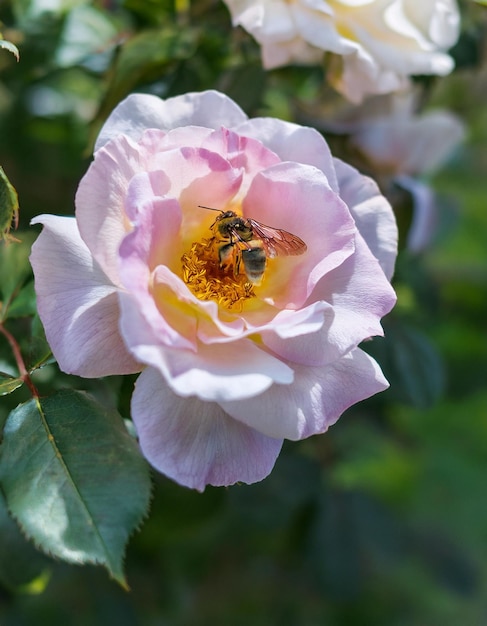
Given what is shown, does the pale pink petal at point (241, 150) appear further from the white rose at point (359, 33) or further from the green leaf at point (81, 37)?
the green leaf at point (81, 37)

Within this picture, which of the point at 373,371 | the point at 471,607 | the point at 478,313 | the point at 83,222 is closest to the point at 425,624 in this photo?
the point at 471,607

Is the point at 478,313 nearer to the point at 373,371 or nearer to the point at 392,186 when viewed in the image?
the point at 392,186

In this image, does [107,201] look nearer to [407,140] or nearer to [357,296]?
[357,296]

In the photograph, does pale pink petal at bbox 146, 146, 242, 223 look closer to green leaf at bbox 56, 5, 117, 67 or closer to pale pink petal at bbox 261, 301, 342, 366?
pale pink petal at bbox 261, 301, 342, 366

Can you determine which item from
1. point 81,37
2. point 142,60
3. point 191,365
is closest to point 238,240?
point 191,365

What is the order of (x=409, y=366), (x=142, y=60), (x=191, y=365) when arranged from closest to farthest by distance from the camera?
(x=191, y=365)
(x=142, y=60)
(x=409, y=366)

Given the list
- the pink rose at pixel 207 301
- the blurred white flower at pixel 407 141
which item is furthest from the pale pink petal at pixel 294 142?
the blurred white flower at pixel 407 141
